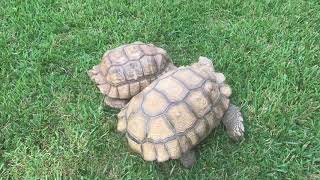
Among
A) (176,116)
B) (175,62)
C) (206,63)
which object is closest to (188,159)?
(176,116)

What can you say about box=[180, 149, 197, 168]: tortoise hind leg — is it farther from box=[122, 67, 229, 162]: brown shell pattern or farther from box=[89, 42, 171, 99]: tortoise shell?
box=[89, 42, 171, 99]: tortoise shell

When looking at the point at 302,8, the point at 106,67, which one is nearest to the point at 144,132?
the point at 106,67

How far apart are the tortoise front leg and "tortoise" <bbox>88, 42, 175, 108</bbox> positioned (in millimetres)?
728

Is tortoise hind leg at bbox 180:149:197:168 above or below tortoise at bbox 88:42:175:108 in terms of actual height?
below

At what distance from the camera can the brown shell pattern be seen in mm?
3482

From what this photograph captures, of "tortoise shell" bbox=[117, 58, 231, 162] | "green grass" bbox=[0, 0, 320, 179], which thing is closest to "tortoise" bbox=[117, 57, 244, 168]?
"tortoise shell" bbox=[117, 58, 231, 162]

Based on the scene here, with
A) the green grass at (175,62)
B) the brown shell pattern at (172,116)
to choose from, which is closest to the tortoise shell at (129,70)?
the green grass at (175,62)

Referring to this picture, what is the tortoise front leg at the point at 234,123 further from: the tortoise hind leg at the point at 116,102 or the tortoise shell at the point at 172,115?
the tortoise hind leg at the point at 116,102

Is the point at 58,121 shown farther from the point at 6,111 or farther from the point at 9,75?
the point at 9,75

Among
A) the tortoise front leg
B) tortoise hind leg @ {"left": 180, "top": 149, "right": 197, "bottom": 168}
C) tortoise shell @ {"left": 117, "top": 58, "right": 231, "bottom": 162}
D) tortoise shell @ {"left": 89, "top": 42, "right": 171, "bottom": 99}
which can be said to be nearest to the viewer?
tortoise shell @ {"left": 117, "top": 58, "right": 231, "bottom": 162}

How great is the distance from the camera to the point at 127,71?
157 inches

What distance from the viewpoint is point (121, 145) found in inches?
152

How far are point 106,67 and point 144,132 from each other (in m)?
0.88

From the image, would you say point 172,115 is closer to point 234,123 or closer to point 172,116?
point 172,116
